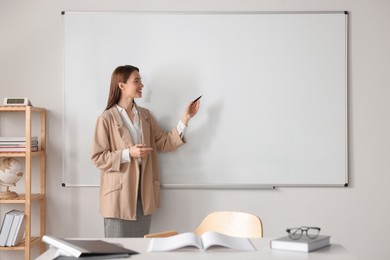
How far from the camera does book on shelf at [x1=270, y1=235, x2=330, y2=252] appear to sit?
235 cm

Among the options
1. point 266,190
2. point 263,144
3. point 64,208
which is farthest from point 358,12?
point 64,208

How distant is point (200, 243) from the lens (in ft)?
8.02

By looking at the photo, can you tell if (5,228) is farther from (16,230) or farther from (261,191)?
(261,191)

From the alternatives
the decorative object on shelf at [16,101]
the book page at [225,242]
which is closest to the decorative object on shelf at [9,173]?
the decorative object on shelf at [16,101]

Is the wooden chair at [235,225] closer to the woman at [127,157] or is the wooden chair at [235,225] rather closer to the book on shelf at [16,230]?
the woman at [127,157]

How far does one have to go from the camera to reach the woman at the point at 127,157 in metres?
4.04

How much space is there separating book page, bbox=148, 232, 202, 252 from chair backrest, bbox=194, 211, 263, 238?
2.39 ft

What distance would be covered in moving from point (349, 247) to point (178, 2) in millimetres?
2336

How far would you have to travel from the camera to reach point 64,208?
4.44m

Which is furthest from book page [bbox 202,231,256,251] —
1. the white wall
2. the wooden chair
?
the white wall

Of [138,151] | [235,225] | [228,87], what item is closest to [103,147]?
[138,151]

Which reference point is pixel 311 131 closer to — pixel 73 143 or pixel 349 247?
pixel 349 247

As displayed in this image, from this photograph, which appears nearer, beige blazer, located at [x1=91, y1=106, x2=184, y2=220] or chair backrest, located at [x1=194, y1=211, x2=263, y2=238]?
chair backrest, located at [x1=194, y1=211, x2=263, y2=238]

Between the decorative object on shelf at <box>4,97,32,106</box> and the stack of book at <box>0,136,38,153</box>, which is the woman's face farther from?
the stack of book at <box>0,136,38,153</box>
